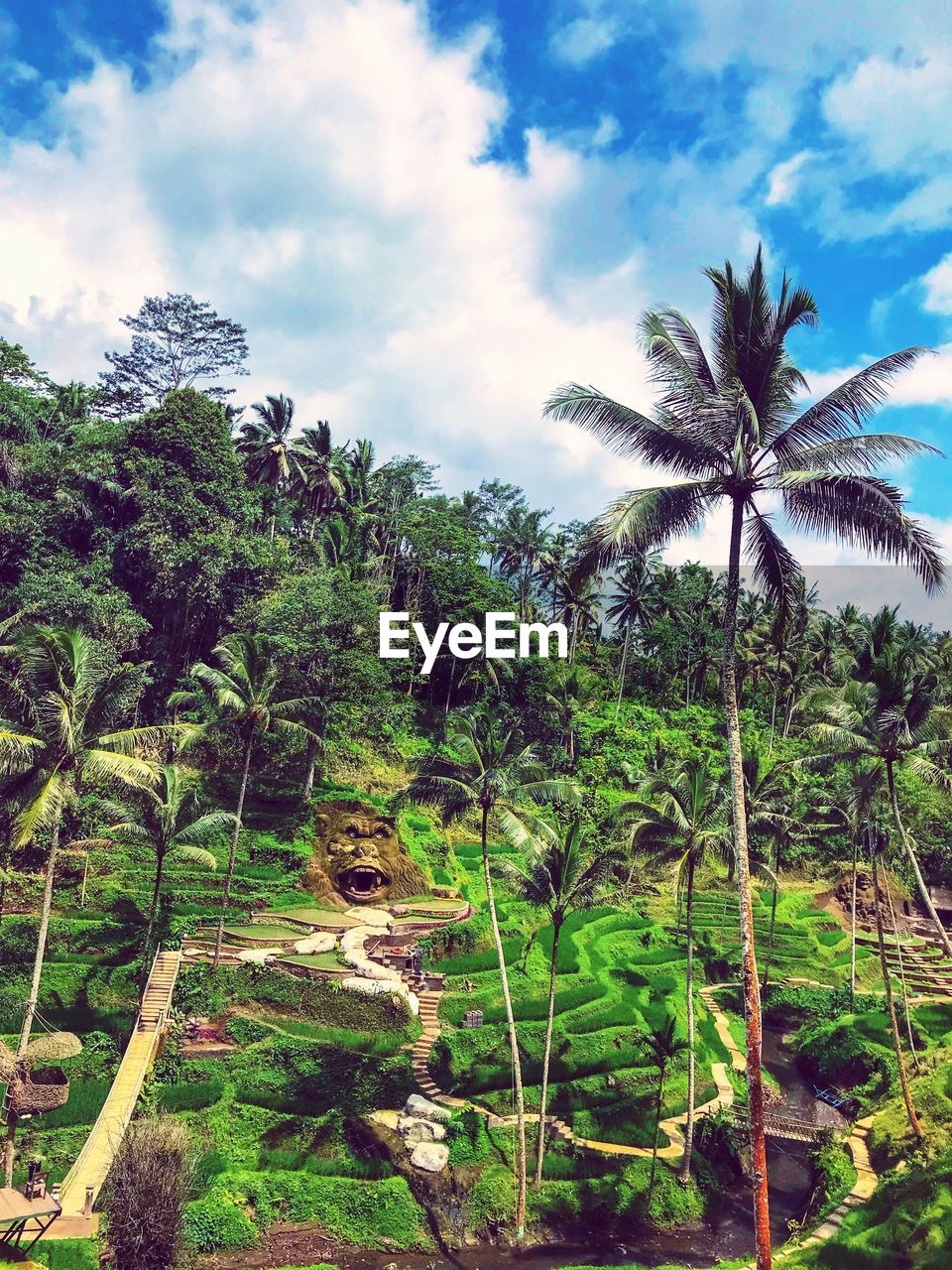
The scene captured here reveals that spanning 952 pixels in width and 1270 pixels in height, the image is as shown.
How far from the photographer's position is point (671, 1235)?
2395 cm

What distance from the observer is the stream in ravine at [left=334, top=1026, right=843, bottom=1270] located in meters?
21.6

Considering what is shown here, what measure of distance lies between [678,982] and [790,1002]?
5573mm

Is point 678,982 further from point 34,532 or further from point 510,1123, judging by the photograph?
point 34,532

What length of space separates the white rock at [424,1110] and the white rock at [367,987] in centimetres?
417

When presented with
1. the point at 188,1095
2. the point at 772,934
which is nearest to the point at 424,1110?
the point at 188,1095

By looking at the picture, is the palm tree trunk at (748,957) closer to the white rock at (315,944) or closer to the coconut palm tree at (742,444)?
the coconut palm tree at (742,444)

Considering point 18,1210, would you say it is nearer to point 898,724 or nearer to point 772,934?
point 898,724

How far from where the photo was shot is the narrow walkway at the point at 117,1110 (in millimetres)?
18491

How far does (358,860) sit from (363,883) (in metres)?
1.13

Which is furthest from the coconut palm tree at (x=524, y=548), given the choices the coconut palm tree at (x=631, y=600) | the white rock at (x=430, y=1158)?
the white rock at (x=430, y=1158)

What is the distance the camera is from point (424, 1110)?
84.4 ft

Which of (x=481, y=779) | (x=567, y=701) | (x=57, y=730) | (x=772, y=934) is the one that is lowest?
(x=772, y=934)

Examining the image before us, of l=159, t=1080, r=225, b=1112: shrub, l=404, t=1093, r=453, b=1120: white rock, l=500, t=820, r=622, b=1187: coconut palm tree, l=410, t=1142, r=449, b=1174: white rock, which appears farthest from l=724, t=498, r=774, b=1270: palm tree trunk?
l=159, t=1080, r=225, b=1112: shrub

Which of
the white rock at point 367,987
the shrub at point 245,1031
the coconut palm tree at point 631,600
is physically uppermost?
the coconut palm tree at point 631,600
